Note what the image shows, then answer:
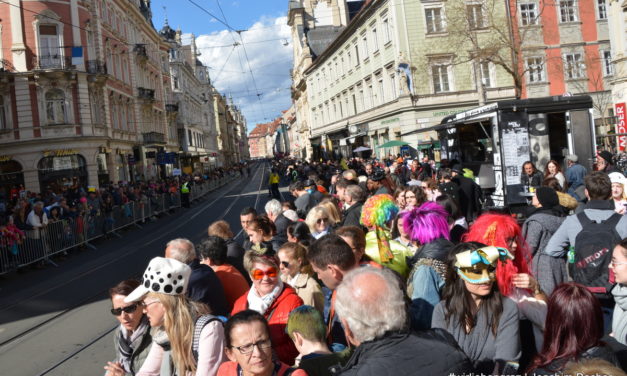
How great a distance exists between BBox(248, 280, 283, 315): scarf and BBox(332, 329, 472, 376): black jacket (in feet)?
4.44

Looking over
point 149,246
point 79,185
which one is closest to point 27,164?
point 79,185

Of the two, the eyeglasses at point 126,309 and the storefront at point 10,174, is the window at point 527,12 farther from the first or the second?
the eyeglasses at point 126,309

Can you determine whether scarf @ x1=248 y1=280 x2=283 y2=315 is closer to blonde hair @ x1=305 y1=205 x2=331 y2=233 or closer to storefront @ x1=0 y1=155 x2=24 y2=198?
blonde hair @ x1=305 y1=205 x2=331 y2=233

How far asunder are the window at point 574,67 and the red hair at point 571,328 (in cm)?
3360

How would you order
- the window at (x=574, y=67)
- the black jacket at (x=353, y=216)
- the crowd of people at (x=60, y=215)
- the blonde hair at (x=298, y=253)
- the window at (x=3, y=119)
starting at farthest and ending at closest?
the window at (x=574, y=67) < the window at (x=3, y=119) < the crowd of people at (x=60, y=215) < the black jacket at (x=353, y=216) < the blonde hair at (x=298, y=253)

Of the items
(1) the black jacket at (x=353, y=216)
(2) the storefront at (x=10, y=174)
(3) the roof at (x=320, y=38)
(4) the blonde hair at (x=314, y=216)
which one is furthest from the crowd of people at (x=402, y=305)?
(3) the roof at (x=320, y=38)

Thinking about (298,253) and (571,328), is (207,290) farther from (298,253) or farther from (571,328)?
(571,328)

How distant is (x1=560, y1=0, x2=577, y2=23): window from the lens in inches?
1280

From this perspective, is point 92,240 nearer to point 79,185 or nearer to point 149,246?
point 149,246

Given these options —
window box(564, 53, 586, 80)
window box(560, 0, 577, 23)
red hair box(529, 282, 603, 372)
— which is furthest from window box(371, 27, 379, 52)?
red hair box(529, 282, 603, 372)


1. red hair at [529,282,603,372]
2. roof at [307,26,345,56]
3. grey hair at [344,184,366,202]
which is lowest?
red hair at [529,282,603,372]

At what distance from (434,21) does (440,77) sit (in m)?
3.49

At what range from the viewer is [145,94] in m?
44.2

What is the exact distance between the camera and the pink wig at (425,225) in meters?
4.36
